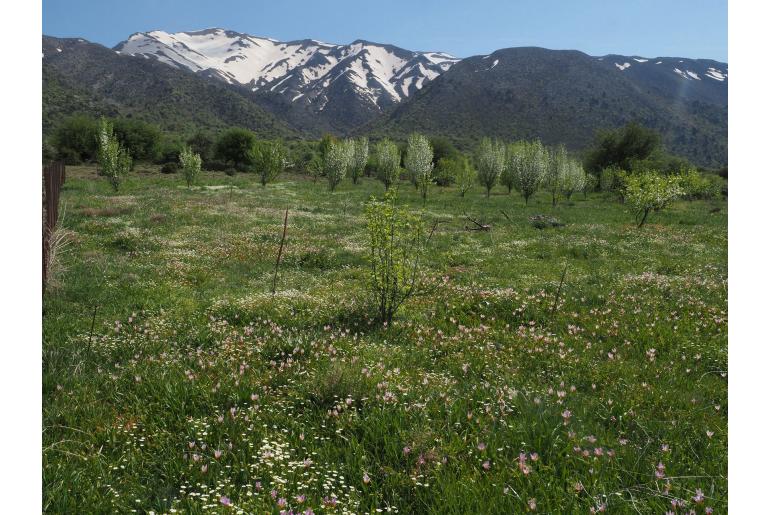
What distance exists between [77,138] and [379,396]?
98.6 m

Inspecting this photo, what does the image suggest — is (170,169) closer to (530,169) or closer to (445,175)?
(445,175)

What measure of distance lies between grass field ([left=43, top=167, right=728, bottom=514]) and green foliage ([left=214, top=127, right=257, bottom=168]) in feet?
292

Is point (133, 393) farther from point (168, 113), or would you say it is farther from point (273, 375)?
point (168, 113)

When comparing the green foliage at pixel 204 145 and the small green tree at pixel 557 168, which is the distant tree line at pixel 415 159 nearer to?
the small green tree at pixel 557 168

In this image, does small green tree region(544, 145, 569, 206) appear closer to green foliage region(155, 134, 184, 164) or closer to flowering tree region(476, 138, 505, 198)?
flowering tree region(476, 138, 505, 198)

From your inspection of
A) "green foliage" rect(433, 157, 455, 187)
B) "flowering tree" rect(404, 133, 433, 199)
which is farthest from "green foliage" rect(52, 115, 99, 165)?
"green foliage" rect(433, 157, 455, 187)

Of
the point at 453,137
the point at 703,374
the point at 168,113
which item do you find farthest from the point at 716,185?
the point at 168,113

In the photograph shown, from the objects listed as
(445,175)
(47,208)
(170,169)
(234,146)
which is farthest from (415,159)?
(234,146)

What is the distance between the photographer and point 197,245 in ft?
53.1

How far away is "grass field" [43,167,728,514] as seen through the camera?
3543 mm

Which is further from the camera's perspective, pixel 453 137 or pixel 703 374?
pixel 453 137
